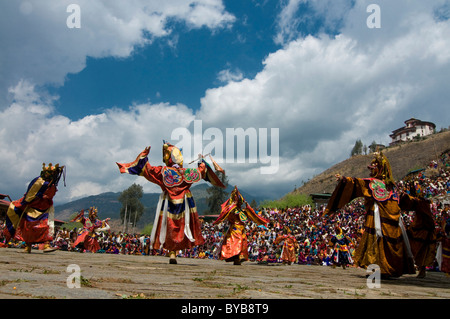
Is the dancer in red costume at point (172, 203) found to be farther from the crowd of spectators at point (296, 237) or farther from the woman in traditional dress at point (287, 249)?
the crowd of spectators at point (296, 237)

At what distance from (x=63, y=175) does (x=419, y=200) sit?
9.91 meters

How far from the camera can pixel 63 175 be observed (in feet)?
33.5

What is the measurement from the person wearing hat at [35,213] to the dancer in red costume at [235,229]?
506 cm

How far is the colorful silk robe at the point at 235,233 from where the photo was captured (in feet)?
32.1

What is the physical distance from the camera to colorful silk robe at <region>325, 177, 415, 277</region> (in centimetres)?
670

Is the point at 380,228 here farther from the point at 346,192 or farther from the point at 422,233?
the point at 422,233

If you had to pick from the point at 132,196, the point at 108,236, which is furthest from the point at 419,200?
the point at 132,196

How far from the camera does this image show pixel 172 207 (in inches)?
325

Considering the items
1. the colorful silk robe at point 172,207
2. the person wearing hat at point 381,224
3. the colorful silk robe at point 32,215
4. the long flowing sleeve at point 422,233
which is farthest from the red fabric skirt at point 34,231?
the long flowing sleeve at point 422,233

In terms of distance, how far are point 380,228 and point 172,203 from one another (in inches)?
188

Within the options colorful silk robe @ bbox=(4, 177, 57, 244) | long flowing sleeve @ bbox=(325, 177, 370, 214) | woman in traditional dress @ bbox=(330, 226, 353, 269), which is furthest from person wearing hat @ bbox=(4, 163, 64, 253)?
woman in traditional dress @ bbox=(330, 226, 353, 269)

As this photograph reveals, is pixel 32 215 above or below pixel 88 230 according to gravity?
above

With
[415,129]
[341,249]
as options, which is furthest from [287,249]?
[415,129]
